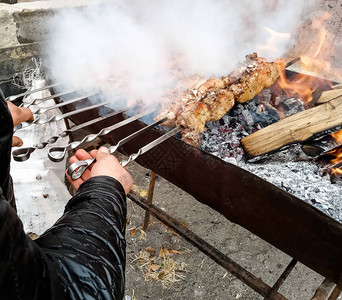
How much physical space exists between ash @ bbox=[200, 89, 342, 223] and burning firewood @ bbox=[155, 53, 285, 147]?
0.74 ft

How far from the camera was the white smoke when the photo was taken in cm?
349

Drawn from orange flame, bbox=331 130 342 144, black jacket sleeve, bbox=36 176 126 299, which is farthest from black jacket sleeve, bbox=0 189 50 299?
orange flame, bbox=331 130 342 144

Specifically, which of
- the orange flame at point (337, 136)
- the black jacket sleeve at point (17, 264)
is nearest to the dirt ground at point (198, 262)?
the orange flame at point (337, 136)

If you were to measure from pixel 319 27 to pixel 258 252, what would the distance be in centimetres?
408

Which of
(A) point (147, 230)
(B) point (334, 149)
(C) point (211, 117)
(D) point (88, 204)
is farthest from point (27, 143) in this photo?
(B) point (334, 149)

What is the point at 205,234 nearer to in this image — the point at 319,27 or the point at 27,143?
the point at 27,143

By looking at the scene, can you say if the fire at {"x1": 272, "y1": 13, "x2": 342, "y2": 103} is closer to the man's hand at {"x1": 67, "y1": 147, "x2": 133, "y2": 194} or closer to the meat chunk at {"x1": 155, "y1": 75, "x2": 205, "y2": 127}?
the meat chunk at {"x1": 155, "y1": 75, "x2": 205, "y2": 127}

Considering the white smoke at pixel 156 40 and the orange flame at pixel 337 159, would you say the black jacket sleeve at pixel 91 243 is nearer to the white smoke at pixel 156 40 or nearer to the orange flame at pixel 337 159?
the white smoke at pixel 156 40

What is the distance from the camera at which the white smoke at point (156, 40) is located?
11.4ft

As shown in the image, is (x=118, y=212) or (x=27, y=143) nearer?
(x=118, y=212)

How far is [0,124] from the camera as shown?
102cm

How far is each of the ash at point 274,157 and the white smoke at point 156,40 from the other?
0.62 meters

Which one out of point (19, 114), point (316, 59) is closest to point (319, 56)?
point (316, 59)

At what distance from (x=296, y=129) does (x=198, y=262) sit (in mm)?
2086
